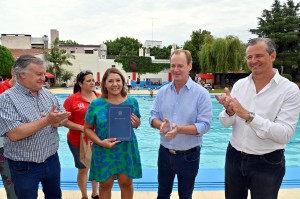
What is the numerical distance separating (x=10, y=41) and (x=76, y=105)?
40070 mm

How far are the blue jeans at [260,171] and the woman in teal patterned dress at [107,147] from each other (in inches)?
39.1

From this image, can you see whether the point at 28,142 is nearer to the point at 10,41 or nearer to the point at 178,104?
the point at 178,104

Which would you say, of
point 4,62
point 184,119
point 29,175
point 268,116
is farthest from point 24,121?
point 4,62

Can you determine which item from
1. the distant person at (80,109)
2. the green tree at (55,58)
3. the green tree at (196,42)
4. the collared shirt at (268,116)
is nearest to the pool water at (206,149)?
the distant person at (80,109)

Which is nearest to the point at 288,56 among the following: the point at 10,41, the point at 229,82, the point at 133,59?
the point at 229,82

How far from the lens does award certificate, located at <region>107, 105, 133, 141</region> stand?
279cm

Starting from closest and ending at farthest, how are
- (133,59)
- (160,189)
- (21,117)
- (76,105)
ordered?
(21,117) → (160,189) → (76,105) → (133,59)

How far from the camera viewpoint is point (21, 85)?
97.4 inches

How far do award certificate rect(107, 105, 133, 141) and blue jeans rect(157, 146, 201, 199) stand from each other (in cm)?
44

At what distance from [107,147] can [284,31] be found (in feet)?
106

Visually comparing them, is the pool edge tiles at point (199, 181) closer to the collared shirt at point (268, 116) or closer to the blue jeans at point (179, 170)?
the blue jeans at point (179, 170)

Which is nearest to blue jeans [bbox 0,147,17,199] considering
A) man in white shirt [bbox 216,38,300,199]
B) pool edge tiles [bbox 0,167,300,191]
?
pool edge tiles [bbox 0,167,300,191]

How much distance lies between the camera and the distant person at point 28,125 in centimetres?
233

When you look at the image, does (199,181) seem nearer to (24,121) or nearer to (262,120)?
(262,120)
